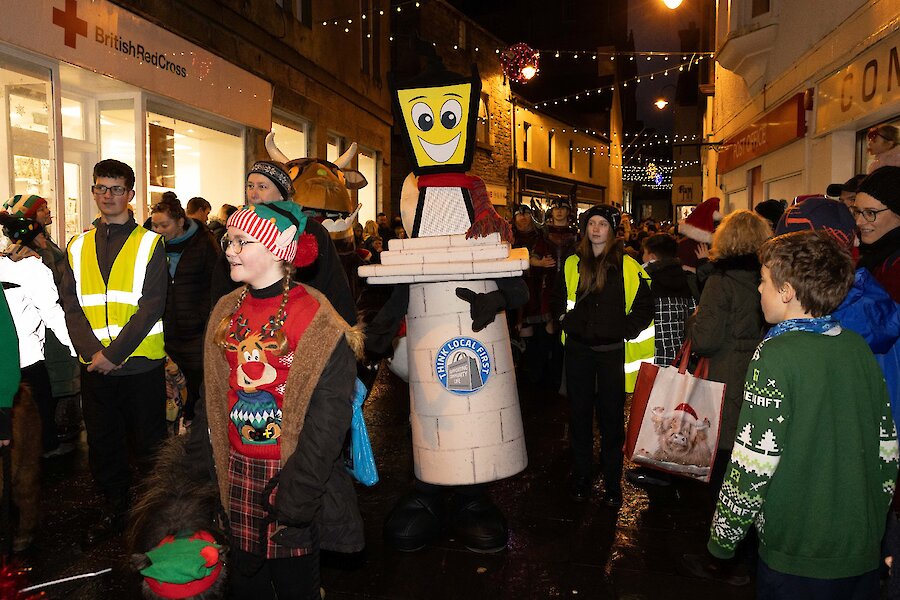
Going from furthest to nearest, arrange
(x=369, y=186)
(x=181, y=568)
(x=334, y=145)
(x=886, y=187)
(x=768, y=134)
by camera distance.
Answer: (x=369, y=186) → (x=334, y=145) → (x=768, y=134) → (x=886, y=187) → (x=181, y=568)

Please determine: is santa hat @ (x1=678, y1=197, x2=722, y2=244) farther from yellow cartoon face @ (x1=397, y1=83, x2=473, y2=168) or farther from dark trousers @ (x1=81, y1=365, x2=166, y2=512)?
dark trousers @ (x1=81, y1=365, x2=166, y2=512)

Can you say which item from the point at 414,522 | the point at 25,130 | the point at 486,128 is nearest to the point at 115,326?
the point at 414,522

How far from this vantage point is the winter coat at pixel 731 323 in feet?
13.3

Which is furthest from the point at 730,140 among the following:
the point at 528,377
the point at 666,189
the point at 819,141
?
the point at 666,189

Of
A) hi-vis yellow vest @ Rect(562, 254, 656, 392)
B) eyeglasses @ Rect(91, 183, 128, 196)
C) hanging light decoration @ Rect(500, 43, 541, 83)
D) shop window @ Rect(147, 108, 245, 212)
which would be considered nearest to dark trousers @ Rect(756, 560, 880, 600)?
hi-vis yellow vest @ Rect(562, 254, 656, 392)

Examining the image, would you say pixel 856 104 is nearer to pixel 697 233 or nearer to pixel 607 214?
pixel 697 233

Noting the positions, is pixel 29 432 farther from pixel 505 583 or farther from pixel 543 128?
pixel 543 128

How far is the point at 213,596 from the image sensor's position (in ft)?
7.68

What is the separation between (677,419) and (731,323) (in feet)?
2.19

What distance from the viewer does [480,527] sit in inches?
157

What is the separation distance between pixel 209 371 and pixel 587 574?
90.7 inches

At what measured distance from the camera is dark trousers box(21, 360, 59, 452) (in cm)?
526

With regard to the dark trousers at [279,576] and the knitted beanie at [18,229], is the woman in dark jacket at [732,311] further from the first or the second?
the knitted beanie at [18,229]

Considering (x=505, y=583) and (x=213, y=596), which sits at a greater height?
(x=213, y=596)
